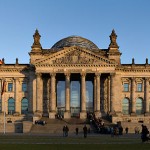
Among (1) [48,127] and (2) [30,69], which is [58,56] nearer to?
(2) [30,69]

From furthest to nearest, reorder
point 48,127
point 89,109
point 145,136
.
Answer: point 89,109 < point 48,127 < point 145,136

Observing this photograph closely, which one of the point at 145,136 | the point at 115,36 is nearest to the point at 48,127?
the point at 115,36

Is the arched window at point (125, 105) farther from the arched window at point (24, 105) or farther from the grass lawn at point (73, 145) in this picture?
the grass lawn at point (73, 145)

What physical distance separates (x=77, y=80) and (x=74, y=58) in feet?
27.9

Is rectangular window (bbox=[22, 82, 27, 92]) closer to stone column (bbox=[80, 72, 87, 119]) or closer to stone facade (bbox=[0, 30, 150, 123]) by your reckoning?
stone facade (bbox=[0, 30, 150, 123])

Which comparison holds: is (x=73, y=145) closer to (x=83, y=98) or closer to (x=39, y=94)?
(x=83, y=98)

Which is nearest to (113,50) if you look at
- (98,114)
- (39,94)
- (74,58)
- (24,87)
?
(74,58)

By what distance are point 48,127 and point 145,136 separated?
42716 millimetres

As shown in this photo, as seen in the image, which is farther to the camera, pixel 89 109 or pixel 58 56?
pixel 89 109

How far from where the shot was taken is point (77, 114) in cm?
10756

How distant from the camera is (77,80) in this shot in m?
109

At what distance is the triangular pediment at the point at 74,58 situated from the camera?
101 metres

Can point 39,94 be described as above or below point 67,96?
above

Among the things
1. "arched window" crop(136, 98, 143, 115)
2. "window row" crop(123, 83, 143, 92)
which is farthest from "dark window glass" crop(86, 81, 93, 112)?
"arched window" crop(136, 98, 143, 115)
